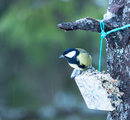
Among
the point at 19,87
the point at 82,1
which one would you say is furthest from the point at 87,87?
the point at 19,87

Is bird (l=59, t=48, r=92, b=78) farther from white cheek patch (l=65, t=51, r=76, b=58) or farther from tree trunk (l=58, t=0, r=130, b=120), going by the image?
tree trunk (l=58, t=0, r=130, b=120)

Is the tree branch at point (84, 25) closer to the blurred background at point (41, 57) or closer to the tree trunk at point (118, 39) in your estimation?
the tree trunk at point (118, 39)

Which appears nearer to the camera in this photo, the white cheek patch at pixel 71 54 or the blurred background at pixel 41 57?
the white cheek patch at pixel 71 54

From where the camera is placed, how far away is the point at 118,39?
0.93 metres

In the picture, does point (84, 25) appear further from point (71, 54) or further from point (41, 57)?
point (41, 57)

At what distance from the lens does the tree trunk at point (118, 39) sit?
2.96 feet

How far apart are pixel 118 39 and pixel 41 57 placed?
1560mm

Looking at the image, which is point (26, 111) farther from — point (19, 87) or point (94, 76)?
point (94, 76)

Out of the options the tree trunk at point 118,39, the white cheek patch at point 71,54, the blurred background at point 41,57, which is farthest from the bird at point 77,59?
the blurred background at point 41,57

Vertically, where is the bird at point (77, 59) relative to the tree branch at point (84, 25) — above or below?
below

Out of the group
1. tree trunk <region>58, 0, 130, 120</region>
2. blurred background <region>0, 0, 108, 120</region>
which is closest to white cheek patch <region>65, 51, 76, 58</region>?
tree trunk <region>58, 0, 130, 120</region>

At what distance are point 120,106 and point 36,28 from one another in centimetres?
155

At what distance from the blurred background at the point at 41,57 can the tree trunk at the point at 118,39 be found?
1.29 metres

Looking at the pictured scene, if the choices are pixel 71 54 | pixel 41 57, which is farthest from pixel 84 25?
pixel 41 57
